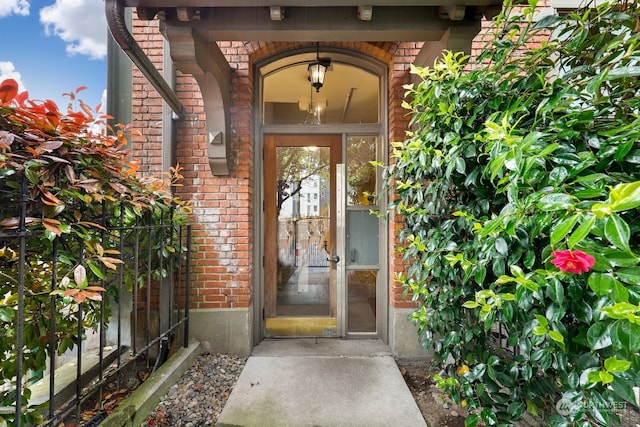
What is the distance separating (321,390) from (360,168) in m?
2.21

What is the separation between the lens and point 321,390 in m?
2.21

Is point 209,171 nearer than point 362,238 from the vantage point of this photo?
Yes

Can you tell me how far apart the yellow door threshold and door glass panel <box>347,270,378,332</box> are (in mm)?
243

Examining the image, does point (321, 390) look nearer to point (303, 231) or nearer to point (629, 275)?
point (303, 231)

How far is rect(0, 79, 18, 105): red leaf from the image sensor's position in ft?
3.72

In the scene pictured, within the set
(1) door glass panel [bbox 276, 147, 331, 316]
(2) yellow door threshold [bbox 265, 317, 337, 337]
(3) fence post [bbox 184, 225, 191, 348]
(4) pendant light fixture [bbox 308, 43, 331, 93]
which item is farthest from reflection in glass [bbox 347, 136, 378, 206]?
(3) fence post [bbox 184, 225, 191, 348]

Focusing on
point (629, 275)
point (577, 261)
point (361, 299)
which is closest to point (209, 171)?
point (361, 299)

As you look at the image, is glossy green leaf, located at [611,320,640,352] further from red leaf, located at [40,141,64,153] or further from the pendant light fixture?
the pendant light fixture

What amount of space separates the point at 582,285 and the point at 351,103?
113 inches

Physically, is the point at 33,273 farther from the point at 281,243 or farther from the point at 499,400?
the point at 499,400

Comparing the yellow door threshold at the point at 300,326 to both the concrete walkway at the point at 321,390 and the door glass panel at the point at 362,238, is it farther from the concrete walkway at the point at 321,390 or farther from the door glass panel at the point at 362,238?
the door glass panel at the point at 362,238

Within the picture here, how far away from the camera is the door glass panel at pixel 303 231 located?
3309mm

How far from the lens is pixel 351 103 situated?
3.32m

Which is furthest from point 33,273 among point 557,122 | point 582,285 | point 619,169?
point 619,169
